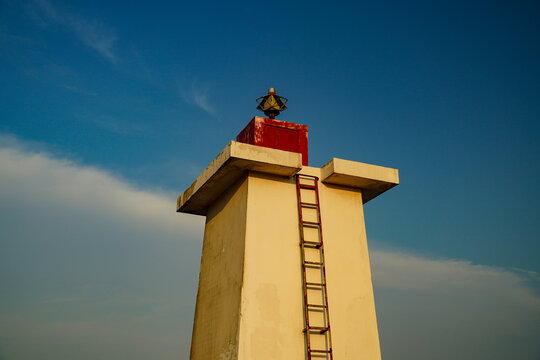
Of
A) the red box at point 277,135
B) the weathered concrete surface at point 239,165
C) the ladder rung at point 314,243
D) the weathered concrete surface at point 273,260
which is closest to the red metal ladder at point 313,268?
the ladder rung at point 314,243

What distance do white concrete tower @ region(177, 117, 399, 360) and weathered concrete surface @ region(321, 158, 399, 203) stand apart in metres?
0.03

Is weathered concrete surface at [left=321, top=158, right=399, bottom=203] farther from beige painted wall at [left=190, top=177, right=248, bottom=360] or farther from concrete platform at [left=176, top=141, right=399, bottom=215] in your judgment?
beige painted wall at [left=190, top=177, right=248, bottom=360]

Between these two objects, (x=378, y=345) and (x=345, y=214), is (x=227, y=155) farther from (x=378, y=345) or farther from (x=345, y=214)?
(x=378, y=345)

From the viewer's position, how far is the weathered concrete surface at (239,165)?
1324 cm

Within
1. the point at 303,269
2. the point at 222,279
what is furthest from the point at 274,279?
the point at 222,279

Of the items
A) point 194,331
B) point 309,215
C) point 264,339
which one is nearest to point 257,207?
point 309,215

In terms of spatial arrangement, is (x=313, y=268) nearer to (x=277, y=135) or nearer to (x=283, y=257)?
(x=283, y=257)

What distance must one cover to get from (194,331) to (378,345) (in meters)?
6.01

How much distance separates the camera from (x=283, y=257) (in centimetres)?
1326

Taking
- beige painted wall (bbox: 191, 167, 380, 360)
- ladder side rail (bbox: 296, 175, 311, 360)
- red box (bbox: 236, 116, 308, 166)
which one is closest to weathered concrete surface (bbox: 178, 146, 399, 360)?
beige painted wall (bbox: 191, 167, 380, 360)

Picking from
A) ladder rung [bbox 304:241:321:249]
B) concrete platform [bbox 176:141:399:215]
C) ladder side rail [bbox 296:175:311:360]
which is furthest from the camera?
ladder rung [bbox 304:241:321:249]

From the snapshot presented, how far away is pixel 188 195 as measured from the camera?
1627 centimetres

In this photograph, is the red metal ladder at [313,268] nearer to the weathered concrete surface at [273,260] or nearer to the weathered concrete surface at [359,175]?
the weathered concrete surface at [273,260]

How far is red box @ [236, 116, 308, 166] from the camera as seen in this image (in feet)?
50.4
